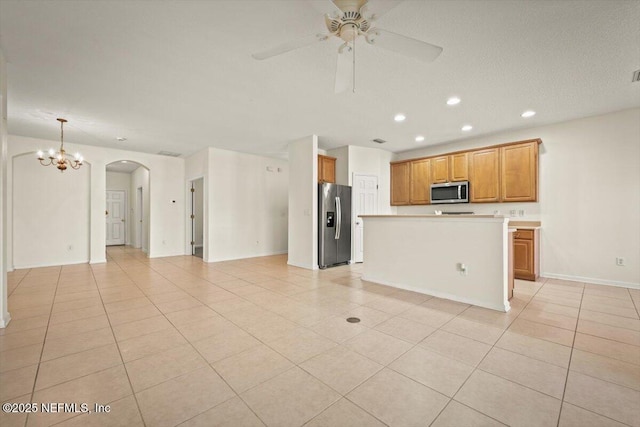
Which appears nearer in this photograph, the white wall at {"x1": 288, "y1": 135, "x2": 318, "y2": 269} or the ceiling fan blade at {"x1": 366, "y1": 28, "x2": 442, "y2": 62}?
the ceiling fan blade at {"x1": 366, "y1": 28, "x2": 442, "y2": 62}

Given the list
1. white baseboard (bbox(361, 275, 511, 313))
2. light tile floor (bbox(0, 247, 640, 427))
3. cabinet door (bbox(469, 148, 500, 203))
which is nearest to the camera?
light tile floor (bbox(0, 247, 640, 427))

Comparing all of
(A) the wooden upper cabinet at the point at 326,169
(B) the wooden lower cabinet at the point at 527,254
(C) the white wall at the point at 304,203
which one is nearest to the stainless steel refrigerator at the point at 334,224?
(C) the white wall at the point at 304,203

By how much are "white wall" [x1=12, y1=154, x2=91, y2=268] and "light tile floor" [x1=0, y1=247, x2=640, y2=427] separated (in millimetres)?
2866

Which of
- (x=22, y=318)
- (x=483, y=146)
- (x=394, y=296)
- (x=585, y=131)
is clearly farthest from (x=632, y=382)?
(x=22, y=318)

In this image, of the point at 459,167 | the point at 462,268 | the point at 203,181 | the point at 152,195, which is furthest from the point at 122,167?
the point at 462,268

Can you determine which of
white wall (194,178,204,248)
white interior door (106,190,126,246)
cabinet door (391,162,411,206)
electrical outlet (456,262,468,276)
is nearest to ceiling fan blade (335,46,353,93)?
electrical outlet (456,262,468,276)

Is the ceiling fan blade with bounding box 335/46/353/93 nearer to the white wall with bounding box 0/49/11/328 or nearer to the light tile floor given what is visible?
the light tile floor

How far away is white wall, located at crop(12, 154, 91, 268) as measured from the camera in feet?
19.1

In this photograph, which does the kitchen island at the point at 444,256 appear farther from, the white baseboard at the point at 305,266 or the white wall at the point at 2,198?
Answer: the white wall at the point at 2,198

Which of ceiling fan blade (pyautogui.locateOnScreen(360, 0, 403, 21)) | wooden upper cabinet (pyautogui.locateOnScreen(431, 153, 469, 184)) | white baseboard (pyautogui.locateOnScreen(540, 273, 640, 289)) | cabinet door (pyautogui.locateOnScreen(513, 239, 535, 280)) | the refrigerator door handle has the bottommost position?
white baseboard (pyautogui.locateOnScreen(540, 273, 640, 289))

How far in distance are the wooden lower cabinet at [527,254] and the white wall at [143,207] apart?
358 inches

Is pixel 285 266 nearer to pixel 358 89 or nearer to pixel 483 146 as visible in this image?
pixel 358 89

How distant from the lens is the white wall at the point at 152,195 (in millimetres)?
6164

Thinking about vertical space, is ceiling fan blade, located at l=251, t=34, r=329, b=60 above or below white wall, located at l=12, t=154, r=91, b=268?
above
